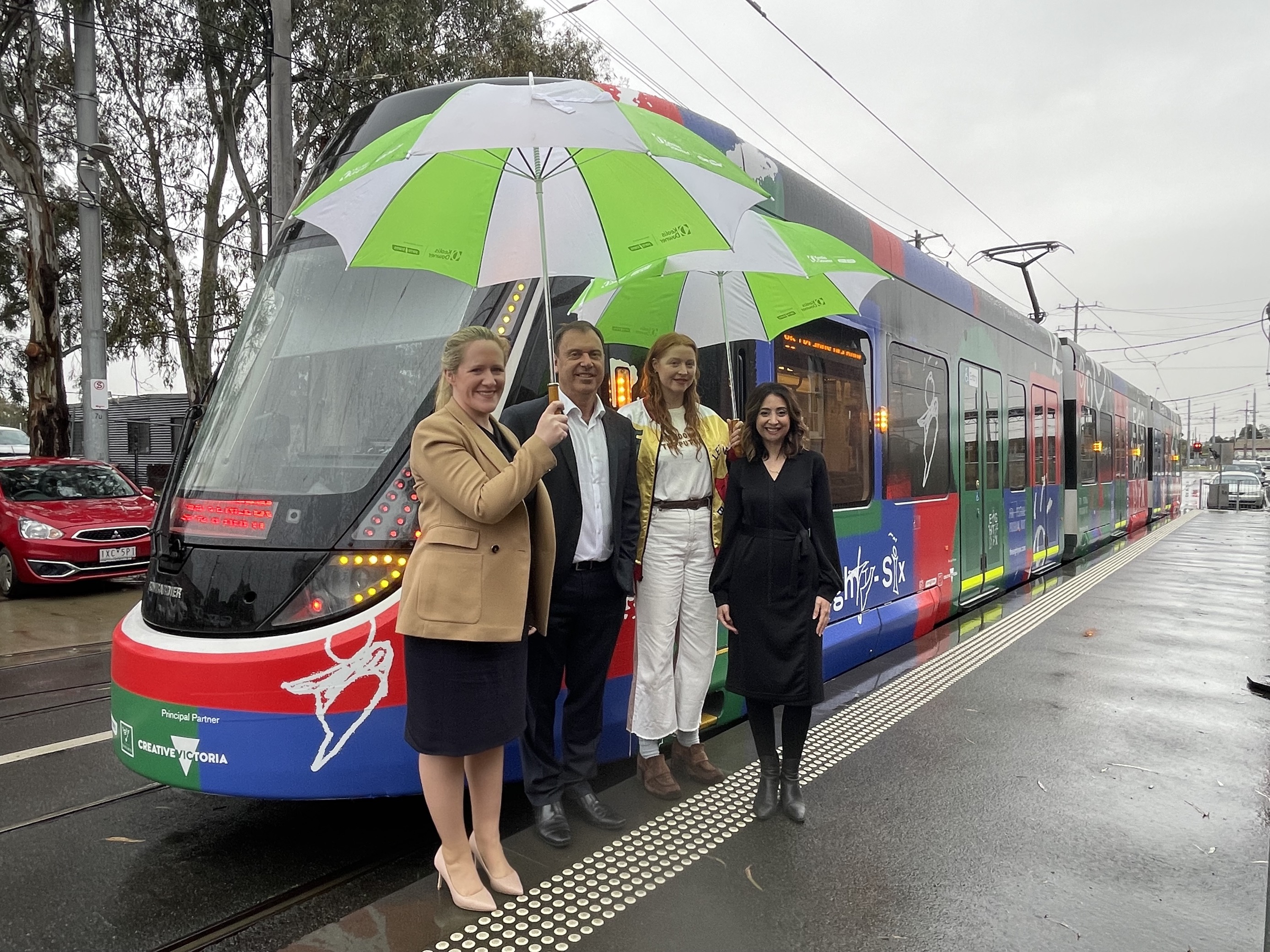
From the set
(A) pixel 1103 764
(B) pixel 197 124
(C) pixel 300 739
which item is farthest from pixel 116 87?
(A) pixel 1103 764

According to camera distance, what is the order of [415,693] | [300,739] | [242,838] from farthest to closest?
[242,838]
[300,739]
[415,693]

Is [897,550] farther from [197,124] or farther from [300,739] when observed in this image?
[197,124]

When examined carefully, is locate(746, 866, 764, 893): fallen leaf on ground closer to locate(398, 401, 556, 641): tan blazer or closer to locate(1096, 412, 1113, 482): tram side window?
locate(398, 401, 556, 641): tan blazer

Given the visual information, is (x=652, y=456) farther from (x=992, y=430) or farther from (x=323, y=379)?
(x=992, y=430)

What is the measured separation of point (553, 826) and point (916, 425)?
458 centimetres

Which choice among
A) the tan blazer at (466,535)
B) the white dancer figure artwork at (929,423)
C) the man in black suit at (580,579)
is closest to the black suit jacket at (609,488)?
the man in black suit at (580,579)

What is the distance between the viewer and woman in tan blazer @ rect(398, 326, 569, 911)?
9.00ft

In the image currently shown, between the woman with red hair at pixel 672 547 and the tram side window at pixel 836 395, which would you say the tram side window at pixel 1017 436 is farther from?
the woman with red hair at pixel 672 547

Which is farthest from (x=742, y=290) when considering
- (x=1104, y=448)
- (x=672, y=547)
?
(x=1104, y=448)

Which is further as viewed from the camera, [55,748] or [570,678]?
[55,748]

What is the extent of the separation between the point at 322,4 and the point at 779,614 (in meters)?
15.4

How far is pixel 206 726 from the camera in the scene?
10.1 feet

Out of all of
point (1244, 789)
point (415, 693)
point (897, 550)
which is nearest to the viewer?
point (415, 693)

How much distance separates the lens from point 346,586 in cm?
311
